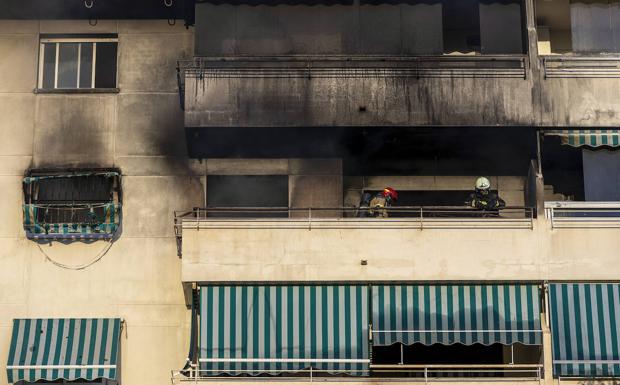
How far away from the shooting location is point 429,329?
Answer: 67.3 ft

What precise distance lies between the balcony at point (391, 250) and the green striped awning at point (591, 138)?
7.58 feet

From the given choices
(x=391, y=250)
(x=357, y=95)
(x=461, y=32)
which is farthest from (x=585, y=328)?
(x=461, y=32)

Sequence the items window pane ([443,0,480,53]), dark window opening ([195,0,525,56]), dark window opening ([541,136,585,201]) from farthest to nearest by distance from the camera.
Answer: window pane ([443,0,480,53]), dark window opening ([541,136,585,201]), dark window opening ([195,0,525,56])

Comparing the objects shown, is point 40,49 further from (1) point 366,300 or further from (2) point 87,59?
(1) point 366,300

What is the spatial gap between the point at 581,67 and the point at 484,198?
13.6ft

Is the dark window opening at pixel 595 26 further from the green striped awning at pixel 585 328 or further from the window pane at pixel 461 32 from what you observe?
the green striped awning at pixel 585 328

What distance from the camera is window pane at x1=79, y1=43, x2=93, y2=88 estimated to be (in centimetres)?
2350

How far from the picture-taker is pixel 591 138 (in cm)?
2184

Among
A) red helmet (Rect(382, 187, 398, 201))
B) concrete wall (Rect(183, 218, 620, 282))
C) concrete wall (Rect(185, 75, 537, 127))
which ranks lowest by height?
concrete wall (Rect(183, 218, 620, 282))

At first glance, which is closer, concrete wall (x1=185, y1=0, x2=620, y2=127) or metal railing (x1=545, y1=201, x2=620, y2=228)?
metal railing (x1=545, y1=201, x2=620, y2=228)

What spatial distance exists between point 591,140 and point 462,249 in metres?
4.46

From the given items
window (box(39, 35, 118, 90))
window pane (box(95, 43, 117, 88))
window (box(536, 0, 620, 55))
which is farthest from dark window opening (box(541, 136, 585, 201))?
window (box(39, 35, 118, 90))

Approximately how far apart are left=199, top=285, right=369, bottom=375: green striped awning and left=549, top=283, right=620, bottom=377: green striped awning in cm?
454

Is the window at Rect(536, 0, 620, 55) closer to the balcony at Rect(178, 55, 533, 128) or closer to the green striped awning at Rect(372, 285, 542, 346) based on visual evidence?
the balcony at Rect(178, 55, 533, 128)
